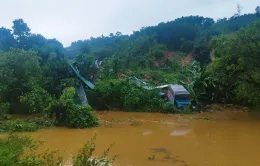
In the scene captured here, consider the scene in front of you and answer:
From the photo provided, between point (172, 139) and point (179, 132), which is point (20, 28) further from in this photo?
point (172, 139)

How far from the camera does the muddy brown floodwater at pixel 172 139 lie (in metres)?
7.99

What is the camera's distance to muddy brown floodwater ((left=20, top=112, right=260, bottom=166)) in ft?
26.2

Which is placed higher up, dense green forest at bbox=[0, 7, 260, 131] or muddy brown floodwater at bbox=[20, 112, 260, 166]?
dense green forest at bbox=[0, 7, 260, 131]

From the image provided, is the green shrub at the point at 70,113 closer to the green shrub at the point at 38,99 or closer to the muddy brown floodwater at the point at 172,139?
the muddy brown floodwater at the point at 172,139

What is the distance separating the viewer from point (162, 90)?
19844 millimetres

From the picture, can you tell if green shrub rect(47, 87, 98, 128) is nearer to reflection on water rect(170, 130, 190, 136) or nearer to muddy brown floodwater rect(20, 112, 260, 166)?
muddy brown floodwater rect(20, 112, 260, 166)

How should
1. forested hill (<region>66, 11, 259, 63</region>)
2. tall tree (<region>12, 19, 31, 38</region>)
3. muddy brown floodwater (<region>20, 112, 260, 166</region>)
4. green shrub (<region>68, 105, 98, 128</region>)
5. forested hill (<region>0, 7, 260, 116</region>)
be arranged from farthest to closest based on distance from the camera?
forested hill (<region>66, 11, 259, 63</region>), tall tree (<region>12, 19, 31, 38</region>), forested hill (<region>0, 7, 260, 116</region>), green shrub (<region>68, 105, 98, 128</region>), muddy brown floodwater (<region>20, 112, 260, 166</region>)

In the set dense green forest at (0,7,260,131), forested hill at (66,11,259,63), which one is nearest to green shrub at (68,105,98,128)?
dense green forest at (0,7,260,131)

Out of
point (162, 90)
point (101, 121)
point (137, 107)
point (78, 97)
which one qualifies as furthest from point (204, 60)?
point (101, 121)

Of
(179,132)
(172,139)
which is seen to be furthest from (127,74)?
(172,139)

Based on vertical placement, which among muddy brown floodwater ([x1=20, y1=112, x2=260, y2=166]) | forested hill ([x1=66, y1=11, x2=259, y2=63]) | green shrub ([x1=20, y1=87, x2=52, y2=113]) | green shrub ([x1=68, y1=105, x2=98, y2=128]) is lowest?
muddy brown floodwater ([x1=20, y1=112, x2=260, y2=166])

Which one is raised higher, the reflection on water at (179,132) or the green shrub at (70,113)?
the green shrub at (70,113)

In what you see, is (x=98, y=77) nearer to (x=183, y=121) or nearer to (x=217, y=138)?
(x=183, y=121)

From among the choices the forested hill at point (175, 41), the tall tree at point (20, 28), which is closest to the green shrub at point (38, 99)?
the tall tree at point (20, 28)
